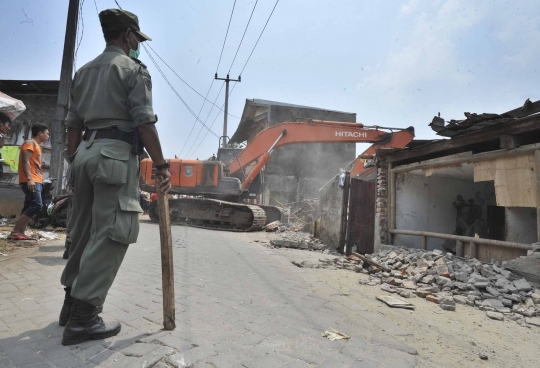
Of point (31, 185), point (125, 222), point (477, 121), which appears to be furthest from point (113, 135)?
point (477, 121)

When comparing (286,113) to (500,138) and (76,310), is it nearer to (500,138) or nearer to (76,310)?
(500,138)

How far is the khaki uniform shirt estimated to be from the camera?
197 centimetres

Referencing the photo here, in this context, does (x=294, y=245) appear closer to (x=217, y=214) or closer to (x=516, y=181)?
(x=217, y=214)

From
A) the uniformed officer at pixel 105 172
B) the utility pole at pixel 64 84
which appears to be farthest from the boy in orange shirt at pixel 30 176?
the uniformed officer at pixel 105 172

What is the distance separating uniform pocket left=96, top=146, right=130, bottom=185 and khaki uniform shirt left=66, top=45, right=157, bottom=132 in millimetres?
186

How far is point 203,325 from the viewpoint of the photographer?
2.26 metres

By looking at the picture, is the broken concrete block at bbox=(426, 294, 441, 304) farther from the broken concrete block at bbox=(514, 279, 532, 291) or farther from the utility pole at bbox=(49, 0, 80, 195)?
the utility pole at bbox=(49, 0, 80, 195)

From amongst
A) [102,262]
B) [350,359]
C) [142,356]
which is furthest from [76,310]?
[350,359]

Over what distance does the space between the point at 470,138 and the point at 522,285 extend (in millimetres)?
2485

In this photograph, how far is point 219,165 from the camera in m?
11.8

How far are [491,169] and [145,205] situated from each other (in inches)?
529

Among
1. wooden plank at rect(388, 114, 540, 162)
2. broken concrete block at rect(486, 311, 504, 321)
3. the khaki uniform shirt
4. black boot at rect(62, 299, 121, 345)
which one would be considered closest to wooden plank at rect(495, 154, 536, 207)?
wooden plank at rect(388, 114, 540, 162)

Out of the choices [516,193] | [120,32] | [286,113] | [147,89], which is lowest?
[516,193]

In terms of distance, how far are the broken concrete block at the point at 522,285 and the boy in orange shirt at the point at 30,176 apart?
685 cm
